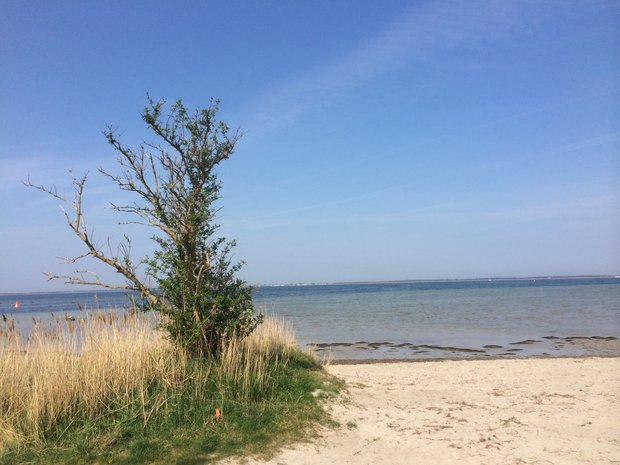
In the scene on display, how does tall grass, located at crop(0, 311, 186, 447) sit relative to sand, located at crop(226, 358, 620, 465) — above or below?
above

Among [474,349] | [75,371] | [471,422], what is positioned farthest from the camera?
Result: [474,349]

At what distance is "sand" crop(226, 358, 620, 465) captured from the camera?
6215mm

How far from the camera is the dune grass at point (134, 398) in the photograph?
5.98 meters

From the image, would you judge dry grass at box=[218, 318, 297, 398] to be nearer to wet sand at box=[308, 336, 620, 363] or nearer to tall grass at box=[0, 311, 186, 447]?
tall grass at box=[0, 311, 186, 447]

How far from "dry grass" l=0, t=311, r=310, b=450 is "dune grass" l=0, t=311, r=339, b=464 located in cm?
2

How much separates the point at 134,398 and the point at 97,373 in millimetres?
630

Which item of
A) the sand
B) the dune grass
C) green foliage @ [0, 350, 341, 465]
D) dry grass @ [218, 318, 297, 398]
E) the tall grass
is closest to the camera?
green foliage @ [0, 350, 341, 465]

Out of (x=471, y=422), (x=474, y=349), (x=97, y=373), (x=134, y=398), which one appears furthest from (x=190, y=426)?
(x=474, y=349)

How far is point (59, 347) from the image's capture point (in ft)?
23.8

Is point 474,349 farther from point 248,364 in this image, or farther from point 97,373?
point 97,373

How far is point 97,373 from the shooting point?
682 cm

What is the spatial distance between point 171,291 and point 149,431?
2.59 metres

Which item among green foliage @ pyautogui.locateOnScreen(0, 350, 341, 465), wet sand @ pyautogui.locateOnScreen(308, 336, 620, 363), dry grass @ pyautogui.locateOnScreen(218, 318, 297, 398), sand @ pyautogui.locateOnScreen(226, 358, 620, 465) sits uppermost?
dry grass @ pyautogui.locateOnScreen(218, 318, 297, 398)

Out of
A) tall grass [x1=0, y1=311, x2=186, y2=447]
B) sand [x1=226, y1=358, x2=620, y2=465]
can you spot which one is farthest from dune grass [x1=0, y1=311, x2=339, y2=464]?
sand [x1=226, y1=358, x2=620, y2=465]
